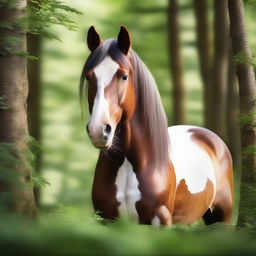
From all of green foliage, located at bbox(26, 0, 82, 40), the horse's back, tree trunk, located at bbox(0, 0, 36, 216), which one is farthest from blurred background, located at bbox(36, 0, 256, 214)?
tree trunk, located at bbox(0, 0, 36, 216)

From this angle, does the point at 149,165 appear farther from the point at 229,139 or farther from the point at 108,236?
the point at 229,139

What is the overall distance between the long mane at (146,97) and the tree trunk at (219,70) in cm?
862

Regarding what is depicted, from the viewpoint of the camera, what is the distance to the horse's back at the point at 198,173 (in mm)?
6020

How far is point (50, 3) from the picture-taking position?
16.6 feet

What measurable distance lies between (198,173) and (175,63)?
980 cm

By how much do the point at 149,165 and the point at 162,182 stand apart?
20 cm

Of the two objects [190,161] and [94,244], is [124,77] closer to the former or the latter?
[190,161]

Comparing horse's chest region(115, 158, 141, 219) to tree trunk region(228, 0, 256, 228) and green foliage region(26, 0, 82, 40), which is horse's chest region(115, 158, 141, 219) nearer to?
tree trunk region(228, 0, 256, 228)

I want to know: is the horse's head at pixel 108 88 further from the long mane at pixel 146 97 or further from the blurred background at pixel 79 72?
the blurred background at pixel 79 72

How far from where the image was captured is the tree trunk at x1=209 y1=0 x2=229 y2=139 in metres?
14.1

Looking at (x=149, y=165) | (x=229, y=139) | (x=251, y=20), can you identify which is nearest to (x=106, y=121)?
(x=149, y=165)

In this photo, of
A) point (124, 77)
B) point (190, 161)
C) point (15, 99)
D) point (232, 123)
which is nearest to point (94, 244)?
point (15, 99)

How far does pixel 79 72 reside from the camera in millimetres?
22703

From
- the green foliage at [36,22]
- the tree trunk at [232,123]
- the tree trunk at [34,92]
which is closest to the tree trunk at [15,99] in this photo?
the green foliage at [36,22]
